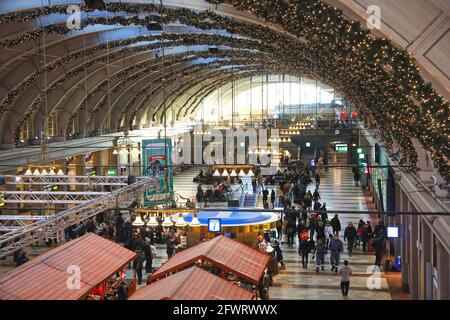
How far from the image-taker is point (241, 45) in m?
22.6

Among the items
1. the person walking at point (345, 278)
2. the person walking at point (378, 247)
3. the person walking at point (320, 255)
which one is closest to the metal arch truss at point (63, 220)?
the person walking at point (320, 255)

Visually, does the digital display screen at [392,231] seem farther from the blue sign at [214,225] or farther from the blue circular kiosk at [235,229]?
the blue sign at [214,225]

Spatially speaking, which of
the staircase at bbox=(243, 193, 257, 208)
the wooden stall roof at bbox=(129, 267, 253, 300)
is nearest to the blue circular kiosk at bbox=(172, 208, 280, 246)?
the staircase at bbox=(243, 193, 257, 208)

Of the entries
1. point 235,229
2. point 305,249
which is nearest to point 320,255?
point 305,249

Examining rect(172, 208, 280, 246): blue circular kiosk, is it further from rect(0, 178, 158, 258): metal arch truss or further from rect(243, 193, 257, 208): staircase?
rect(243, 193, 257, 208): staircase

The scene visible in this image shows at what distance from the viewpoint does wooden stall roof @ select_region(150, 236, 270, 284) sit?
1219 centimetres

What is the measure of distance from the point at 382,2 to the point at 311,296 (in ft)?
29.5

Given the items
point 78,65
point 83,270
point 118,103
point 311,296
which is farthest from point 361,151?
point 83,270

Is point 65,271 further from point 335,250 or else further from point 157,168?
point 335,250

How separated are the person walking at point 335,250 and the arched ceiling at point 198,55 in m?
2.90

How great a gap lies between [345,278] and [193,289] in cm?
616

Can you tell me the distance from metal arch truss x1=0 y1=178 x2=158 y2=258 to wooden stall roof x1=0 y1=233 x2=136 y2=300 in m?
0.55

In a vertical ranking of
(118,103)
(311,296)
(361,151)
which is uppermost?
(118,103)
